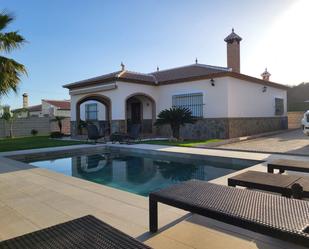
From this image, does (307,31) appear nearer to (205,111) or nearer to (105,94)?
A: (205,111)

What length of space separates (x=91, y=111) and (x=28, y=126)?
28.8 ft

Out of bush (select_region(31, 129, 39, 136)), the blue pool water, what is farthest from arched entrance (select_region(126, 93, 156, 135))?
bush (select_region(31, 129, 39, 136))

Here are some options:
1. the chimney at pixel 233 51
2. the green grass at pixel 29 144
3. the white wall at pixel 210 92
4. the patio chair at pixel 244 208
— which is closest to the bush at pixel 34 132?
the green grass at pixel 29 144

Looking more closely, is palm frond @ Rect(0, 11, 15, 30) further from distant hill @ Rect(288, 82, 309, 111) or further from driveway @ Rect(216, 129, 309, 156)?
distant hill @ Rect(288, 82, 309, 111)

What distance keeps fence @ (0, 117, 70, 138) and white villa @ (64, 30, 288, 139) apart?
8.77 metres

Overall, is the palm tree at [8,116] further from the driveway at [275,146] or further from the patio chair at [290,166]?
the patio chair at [290,166]

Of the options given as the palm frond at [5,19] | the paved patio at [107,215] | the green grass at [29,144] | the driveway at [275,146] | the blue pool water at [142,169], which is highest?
the palm frond at [5,19]

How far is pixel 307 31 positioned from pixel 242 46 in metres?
8.67

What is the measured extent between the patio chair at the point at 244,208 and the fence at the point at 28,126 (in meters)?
27.2

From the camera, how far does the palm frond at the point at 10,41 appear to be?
1229cm

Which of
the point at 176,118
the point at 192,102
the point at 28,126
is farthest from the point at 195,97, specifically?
the point at 28,126

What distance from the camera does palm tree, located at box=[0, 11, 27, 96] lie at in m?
12.1

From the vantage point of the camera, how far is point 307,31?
13.2 m

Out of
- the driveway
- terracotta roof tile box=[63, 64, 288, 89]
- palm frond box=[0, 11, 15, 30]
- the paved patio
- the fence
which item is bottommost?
the paved patio
